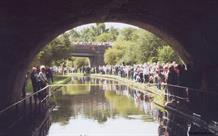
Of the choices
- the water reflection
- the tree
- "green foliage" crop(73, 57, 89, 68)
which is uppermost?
"green foliage" crop(73, 57, 89, 68)

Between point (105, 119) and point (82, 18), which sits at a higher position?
point (82, 18)

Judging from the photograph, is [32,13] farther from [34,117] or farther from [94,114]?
[94,114]

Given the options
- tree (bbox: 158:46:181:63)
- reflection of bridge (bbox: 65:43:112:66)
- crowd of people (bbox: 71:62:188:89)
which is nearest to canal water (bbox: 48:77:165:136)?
crowd of people (bbox: 71:62:188:89)

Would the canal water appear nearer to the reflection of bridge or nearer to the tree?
the tree

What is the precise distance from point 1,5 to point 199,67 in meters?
10.6

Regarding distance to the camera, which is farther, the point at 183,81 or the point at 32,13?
the point at 183,81

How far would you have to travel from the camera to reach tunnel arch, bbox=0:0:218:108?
1678 cm

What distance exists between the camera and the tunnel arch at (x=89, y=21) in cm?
1678

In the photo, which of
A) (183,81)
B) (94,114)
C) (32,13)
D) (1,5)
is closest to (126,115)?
(94,114)

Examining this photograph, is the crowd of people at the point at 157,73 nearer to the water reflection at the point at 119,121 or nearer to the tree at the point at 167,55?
the water reflection at the point at 119,121

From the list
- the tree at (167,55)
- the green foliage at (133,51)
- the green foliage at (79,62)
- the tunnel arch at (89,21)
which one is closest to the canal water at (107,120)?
the tunnel arch at (89,21)

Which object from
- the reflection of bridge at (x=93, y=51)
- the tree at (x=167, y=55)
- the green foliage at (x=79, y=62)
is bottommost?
the tree at (x=167, y=55)

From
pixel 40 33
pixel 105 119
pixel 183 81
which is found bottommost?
pixel 105 119

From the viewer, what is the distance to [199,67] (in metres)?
22.1
